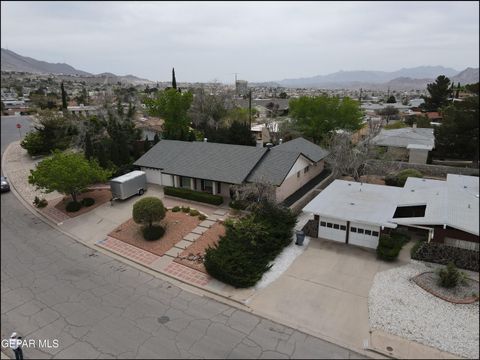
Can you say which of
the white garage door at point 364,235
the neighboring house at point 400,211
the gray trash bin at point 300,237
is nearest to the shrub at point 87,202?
the gray trash bin at point 300,237

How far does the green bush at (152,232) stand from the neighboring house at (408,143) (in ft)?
74.2

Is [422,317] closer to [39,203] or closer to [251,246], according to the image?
[251,246]

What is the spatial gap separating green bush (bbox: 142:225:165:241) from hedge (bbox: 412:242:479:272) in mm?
14415

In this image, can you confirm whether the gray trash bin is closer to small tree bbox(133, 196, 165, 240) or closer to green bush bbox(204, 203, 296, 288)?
green bush bbox(204, 203, 296, 288)

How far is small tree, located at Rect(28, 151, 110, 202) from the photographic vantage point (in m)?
22.1

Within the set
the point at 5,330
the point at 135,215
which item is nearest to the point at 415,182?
the point at 135,215

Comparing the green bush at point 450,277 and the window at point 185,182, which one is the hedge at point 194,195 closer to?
the window at point 185,182

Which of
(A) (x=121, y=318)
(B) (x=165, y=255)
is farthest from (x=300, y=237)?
(A) (x=121, y=318)

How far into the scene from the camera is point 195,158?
27281 mm

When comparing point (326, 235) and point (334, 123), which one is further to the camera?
point (334, 123)

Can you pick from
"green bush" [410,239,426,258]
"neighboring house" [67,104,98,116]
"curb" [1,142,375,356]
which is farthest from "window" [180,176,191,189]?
"neighboring house" [67,104,98,116]

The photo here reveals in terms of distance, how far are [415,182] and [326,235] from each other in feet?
27.2

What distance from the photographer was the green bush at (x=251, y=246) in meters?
14.9

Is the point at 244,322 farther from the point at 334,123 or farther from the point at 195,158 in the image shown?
the point at 334,123
